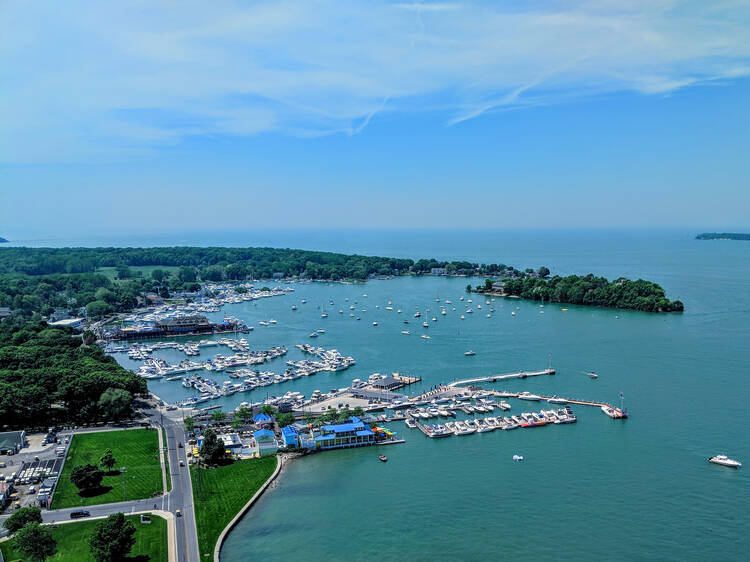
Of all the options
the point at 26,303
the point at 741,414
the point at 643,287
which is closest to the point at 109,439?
the point at 741,414

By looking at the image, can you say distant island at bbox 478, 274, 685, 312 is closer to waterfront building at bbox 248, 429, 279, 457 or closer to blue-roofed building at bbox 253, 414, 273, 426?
blue-roofed building at bbox 253, 414, 273, 426

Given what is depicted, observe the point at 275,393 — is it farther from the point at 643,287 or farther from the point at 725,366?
the point at 643,287

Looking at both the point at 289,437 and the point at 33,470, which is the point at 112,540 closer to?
the point at 33,470

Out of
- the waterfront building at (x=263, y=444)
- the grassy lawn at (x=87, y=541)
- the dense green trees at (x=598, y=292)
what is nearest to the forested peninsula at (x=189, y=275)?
the dense green trees at (x=598, y=292)

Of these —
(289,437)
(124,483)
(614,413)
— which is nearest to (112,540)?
(124,483)

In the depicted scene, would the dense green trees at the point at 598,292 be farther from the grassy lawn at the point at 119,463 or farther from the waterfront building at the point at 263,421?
the grassy lawn at the point at 119,463

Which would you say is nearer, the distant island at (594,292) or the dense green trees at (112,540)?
the dense green trees at (112,540)
